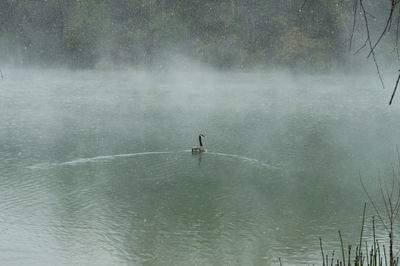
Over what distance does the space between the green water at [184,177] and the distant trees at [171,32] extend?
16676 mm

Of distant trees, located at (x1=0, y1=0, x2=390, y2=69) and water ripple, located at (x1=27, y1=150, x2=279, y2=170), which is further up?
distant trees, located at (x1=0, y1=0, x2=390, y2=69)

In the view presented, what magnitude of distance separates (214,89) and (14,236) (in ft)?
68.1

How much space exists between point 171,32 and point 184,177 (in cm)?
3119

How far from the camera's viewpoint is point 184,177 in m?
11.3

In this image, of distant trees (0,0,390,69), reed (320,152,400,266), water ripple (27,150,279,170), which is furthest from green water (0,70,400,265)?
distant trees (0,0,390,69)

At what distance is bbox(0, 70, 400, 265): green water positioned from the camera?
26.1 feet

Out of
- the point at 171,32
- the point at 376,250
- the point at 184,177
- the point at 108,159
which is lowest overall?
the point at 184,177

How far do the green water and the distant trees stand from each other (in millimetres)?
16676

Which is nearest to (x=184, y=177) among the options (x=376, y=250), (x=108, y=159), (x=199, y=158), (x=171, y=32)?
(x=199, y=158)

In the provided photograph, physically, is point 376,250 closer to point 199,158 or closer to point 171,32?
point 199,158

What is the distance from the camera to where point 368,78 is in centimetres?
3331

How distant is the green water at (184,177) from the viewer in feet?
26.1

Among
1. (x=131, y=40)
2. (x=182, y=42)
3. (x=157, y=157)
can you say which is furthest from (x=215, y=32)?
(x=157, y=157)

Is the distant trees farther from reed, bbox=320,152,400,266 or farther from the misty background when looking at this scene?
reed, bbox=320,152,400,266
